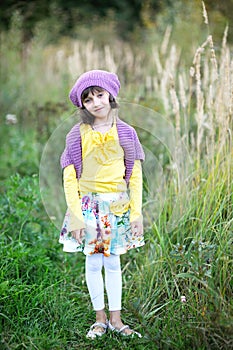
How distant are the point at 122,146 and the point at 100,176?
0.19m

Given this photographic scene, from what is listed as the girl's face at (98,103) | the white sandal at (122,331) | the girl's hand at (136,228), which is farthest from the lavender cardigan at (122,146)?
the white sandal at (122,331)

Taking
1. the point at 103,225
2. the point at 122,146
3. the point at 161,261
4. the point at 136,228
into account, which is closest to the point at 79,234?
the point at 103,225

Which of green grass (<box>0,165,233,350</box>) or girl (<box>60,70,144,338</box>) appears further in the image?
girl (<box>60,70,144,338</box>)

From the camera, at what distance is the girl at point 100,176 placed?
2574 mm

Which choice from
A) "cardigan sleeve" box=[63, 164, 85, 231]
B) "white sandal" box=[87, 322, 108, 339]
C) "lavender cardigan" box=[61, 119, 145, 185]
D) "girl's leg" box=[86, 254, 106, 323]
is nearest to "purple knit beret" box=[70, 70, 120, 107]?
"lavender cardigan" box=[61, 119, 145, 185]

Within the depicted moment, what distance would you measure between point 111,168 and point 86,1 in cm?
868

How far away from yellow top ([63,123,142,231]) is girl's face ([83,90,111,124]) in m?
0.09

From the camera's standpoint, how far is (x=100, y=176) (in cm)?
259

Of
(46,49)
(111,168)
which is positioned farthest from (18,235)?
(46,49)

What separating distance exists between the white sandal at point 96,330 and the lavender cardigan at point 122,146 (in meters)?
0.77

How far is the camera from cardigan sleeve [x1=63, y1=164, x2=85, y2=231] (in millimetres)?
2568

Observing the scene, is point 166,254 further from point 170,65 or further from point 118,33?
point 118,33

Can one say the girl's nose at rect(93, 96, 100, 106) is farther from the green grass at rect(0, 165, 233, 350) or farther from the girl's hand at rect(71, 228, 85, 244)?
the green grass at rect(0, 165, 233, 350)

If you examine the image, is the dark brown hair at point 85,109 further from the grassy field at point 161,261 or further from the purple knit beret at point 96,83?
the grassy field at point 161,261
